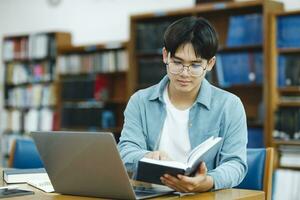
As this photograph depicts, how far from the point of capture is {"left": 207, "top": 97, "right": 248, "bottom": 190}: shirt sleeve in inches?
75.4

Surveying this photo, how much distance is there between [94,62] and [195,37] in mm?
4825

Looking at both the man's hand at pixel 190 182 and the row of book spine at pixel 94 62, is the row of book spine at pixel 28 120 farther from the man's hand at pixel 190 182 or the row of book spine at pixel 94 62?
the man's hand at pixel 190 182

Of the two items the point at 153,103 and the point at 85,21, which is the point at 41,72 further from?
the point at 153,103

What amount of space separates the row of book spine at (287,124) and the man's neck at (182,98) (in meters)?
3.13

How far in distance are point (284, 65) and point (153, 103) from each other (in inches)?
127

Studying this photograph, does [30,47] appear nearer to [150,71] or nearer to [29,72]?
[29,72]

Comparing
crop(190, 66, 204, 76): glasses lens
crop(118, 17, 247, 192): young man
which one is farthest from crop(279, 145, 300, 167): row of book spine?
crop(190, 66, 204, 76): glasses lens

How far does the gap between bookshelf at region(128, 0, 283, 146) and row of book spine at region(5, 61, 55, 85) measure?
5.23 ft

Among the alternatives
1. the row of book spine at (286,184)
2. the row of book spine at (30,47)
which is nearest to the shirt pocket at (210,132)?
the row of book spine at (286,184)

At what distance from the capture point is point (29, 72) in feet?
25.0

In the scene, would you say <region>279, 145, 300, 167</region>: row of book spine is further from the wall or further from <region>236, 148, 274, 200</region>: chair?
<region>236, 148, 274, 200</region>: chair

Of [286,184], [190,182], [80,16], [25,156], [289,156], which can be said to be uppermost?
[80,16]

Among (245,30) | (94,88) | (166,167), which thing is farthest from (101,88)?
(166,167)

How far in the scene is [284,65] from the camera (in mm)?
5238
